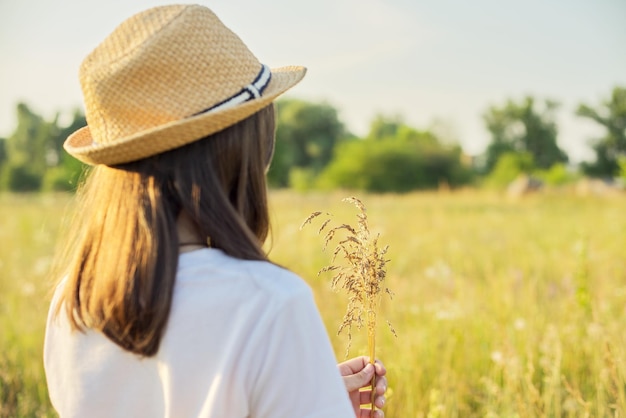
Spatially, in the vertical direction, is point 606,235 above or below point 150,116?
below

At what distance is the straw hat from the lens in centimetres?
109

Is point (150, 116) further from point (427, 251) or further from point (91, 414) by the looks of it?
point (427, 251)

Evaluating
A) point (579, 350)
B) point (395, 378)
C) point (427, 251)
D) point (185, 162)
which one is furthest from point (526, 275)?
point (185, 162)

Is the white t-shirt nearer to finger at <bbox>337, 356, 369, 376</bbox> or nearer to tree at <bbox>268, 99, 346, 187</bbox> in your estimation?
finger at <bbox>337, 356, 369, 376</bbox>

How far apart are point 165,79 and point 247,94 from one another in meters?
0.14

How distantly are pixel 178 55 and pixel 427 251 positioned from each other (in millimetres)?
5539

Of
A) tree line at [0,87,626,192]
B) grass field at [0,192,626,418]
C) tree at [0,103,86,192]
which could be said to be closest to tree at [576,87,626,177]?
tree line at [0,87,626,192]

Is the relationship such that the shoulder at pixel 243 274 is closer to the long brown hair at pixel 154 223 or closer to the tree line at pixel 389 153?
the long brown hair at pixel 154 223

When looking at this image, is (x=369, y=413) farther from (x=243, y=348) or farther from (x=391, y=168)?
(x=391, y=168)

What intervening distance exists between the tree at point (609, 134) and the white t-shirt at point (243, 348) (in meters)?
50.8

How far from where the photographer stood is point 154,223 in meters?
1.04

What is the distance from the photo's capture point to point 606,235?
716 centimetres

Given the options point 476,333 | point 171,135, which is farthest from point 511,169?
point 171,135

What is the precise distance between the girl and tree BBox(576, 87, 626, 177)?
50683 mm
